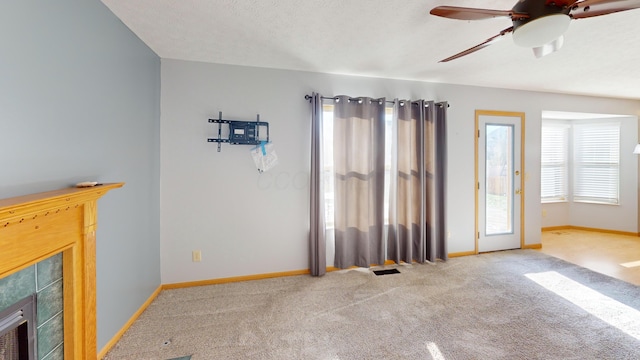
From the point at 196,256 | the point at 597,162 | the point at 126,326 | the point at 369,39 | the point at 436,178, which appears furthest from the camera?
the point at 597,162

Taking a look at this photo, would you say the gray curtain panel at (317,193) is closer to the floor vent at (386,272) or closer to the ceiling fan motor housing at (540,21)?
the floor vent at (386,272)

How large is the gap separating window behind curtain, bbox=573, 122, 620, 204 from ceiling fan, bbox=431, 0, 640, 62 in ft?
16.0

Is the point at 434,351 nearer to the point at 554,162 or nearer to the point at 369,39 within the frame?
the point at 369,39

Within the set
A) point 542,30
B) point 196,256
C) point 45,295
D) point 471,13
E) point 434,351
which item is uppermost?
point 471,13

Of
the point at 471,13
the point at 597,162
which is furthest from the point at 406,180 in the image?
the point at 597,162

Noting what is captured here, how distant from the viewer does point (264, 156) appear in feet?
9.55

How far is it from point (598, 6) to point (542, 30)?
0.27 m

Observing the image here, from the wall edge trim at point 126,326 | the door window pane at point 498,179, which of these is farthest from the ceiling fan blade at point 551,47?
the wall edge trim at point 126,326

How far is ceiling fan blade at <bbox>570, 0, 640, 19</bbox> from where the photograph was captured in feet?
4.45

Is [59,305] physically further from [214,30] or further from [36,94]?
[214,30]

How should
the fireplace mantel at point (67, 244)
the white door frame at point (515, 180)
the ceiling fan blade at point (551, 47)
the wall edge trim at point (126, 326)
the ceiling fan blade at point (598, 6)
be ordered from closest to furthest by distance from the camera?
the fireplace mantel at point (67, 244) < the ceiling fan blade at point (598, 6) < the ceiling fan blade at point (551, 47) < the wall edge trim at point (126, 326) < the white door frame at point (515, 180)

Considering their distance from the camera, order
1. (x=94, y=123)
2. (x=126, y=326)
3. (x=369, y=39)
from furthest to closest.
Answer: (x=369, y=39) < (x=126, y=326) < (x=94, y=123)

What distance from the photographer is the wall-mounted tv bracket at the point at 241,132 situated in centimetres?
278

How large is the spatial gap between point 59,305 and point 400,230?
10.5ft
